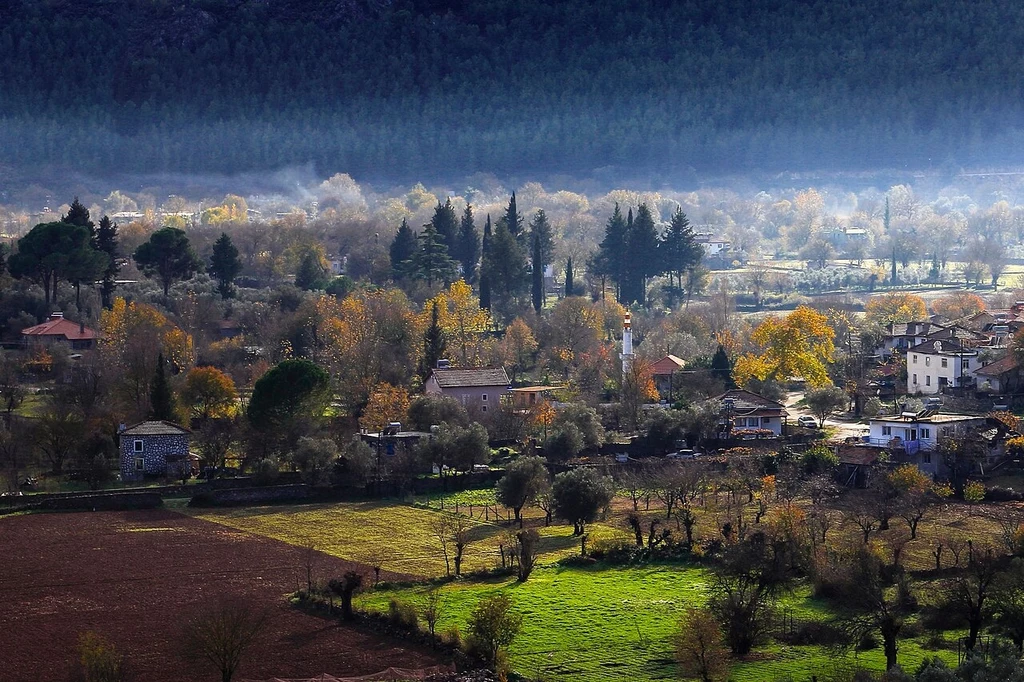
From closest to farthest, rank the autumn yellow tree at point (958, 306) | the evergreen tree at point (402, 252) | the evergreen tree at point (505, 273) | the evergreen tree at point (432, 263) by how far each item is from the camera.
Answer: the autumn yellow tree at point (958, 306)
the evergreen tree at point (505, 273)
the evergreen tree at point (432, 263)
the evergreen tree at point (402, 252)

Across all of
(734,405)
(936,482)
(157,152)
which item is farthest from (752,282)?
(157,152)

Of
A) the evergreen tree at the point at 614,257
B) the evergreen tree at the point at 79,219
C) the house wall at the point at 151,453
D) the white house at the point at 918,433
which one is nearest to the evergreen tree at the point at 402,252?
the evergreen tree at the point at 614,257

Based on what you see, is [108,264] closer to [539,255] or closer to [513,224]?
[539,255]

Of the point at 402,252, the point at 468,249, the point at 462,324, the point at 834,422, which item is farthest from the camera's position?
the point at 468,249

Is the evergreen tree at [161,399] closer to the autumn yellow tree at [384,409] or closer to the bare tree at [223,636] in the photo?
the autumn yellow tree at [384,409]

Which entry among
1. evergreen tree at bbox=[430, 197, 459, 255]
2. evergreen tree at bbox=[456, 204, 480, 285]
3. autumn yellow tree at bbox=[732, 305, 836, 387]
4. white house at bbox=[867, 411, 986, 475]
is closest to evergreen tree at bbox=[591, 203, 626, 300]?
evergreen tree at bbox=[456, 204, 480, 285]

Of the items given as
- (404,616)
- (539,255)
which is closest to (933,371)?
(539,255)
